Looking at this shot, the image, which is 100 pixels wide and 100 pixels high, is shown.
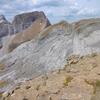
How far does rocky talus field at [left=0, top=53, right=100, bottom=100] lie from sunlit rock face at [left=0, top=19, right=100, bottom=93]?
116ft

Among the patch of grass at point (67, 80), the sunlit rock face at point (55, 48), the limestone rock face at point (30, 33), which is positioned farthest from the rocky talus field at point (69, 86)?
the limestone rock face at point (30, 33)

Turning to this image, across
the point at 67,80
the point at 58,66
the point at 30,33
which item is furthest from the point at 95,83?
the point at 30,33

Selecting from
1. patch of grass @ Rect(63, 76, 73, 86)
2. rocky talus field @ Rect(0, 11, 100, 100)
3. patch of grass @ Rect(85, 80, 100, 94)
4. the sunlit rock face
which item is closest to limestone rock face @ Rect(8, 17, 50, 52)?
rocky talus field @ Rect(0, 11, 100, 100)

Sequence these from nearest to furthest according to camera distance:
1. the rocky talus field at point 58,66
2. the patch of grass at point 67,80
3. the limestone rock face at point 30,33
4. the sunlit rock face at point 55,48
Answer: the rocky talus field at point 58,66, the patch of grass at point 67,80, the sunlit rock face at point 55,48, the limestone rock face at point 30,33

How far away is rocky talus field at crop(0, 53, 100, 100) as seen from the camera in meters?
27.9

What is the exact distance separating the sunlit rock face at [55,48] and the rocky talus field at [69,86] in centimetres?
3525

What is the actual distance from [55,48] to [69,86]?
176 ft

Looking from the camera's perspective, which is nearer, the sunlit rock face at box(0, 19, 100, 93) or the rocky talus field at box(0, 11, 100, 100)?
the rocky talus field at box(0, 11, 100, 100)

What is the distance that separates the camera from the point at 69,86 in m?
29.2

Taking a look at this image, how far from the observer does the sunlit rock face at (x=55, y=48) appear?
74062 millimetres

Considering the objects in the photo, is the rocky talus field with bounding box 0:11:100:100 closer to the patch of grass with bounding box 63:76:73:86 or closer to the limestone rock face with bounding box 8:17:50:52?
the patch of grass with bounding box 63:76:73:86

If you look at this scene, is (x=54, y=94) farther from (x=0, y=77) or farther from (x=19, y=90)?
(x=0, y=77)

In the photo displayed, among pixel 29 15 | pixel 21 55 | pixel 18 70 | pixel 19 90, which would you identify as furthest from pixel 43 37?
pixel 29 15

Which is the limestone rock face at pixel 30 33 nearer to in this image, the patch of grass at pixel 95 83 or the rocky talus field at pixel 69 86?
the rocky talus field at pixel 69 86
